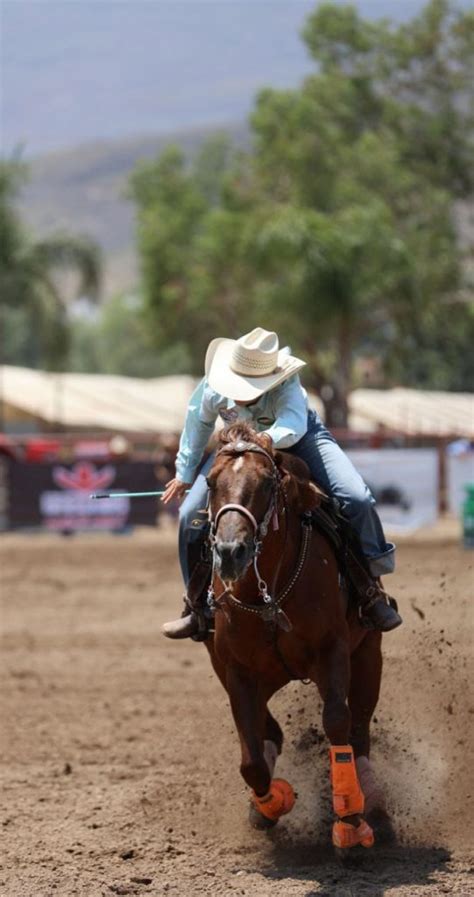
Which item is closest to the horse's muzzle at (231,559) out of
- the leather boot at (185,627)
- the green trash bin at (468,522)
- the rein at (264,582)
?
the rein at (264,582)

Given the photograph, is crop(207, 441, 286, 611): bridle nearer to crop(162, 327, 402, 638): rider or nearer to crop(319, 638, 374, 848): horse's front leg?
crop(162, 327, 402, 638): rider

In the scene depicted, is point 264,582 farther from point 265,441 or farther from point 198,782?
point 198,782

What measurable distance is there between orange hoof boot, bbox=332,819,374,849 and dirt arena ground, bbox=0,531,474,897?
110 mm

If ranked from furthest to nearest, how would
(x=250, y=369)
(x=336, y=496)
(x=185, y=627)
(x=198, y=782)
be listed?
(x=198, y=782)
(x=185, y=627)
(x=336, y=496)
(x=250, y=369)

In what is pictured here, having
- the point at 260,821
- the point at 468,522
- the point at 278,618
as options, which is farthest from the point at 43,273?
the point at 278,618

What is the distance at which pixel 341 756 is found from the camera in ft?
18.5

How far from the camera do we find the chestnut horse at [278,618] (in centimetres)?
538

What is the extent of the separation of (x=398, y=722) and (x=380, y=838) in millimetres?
1205

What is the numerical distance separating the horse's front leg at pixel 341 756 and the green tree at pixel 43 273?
30044 millimetres

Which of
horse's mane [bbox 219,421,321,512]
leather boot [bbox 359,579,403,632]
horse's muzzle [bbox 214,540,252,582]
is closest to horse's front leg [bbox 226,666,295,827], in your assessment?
leather boot [bbox 359,579,403,632]

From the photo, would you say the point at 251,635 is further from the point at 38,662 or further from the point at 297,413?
the point at 38,662

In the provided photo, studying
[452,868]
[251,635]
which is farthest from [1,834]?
[452,868]

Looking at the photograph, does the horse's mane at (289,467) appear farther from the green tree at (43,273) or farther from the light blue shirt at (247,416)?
the green tree at (43,273)

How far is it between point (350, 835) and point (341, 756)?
332 millimetres
